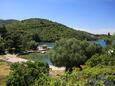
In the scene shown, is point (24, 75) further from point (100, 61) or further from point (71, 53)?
point (71, 53)

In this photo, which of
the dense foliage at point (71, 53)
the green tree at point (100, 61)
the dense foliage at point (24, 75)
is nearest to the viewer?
the dense foliage at point (24, 75)

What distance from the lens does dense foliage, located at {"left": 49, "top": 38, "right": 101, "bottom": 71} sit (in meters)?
48.8

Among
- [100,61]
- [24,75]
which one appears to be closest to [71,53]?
[100,61]

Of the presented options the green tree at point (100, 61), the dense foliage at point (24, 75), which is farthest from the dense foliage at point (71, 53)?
the dense foliage at point (24, 75)

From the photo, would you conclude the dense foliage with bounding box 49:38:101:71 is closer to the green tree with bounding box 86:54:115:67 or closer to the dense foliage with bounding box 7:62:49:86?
the green tree with bounding box 86:54:115:67

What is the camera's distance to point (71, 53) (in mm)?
49156

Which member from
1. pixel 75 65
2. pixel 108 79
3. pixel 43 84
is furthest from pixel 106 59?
pixel 43 84

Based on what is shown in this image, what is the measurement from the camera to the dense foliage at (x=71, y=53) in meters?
48.8

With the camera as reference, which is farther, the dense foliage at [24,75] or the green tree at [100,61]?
the green tree at [100,61]

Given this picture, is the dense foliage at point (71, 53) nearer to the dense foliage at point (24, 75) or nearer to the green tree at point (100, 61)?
the green tree at point (100, 61)

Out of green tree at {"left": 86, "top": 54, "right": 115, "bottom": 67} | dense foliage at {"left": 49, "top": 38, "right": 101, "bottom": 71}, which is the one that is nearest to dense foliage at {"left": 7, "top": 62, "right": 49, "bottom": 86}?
green tree at {"left": 86, "top": 54, "right": 115, "bottom": 67}

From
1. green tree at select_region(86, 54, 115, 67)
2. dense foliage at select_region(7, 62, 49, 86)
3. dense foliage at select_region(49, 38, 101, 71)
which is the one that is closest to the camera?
dense foliage at select_region(7, 62, 49, 86)

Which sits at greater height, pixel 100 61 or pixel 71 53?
pixel 71 53

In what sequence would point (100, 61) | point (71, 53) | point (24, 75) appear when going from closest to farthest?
point (24, 75), point (100, 61), point (71, 53)
